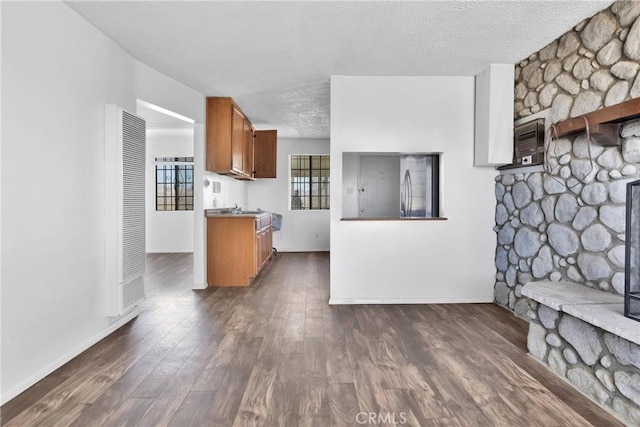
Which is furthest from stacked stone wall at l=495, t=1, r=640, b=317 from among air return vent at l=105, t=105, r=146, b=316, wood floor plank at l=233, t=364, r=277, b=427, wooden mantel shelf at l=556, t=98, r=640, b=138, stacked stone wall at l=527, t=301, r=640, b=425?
air return vent at l=105, t=105, r=146, b=316

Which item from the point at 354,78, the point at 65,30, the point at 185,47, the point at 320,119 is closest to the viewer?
the point at 65,30

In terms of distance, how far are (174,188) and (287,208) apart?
8.58 ft

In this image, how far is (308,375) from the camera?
2357mm

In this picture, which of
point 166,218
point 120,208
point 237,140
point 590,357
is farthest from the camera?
point 166,218

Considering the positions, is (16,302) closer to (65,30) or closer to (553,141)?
(65,30)

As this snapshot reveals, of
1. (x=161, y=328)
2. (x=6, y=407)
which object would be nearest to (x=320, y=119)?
(x=161, y=328)

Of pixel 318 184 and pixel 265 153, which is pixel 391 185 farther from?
pixel 318 184

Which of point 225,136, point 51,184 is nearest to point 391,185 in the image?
point 225,136

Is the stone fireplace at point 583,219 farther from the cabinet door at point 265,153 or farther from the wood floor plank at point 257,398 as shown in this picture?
the cabinet door at point 265,153

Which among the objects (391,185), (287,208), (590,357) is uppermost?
(391,185)

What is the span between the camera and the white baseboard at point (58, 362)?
82.2 inches

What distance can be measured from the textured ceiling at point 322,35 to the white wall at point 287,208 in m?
3.81

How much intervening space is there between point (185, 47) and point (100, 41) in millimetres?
660

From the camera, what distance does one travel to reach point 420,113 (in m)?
4.00
